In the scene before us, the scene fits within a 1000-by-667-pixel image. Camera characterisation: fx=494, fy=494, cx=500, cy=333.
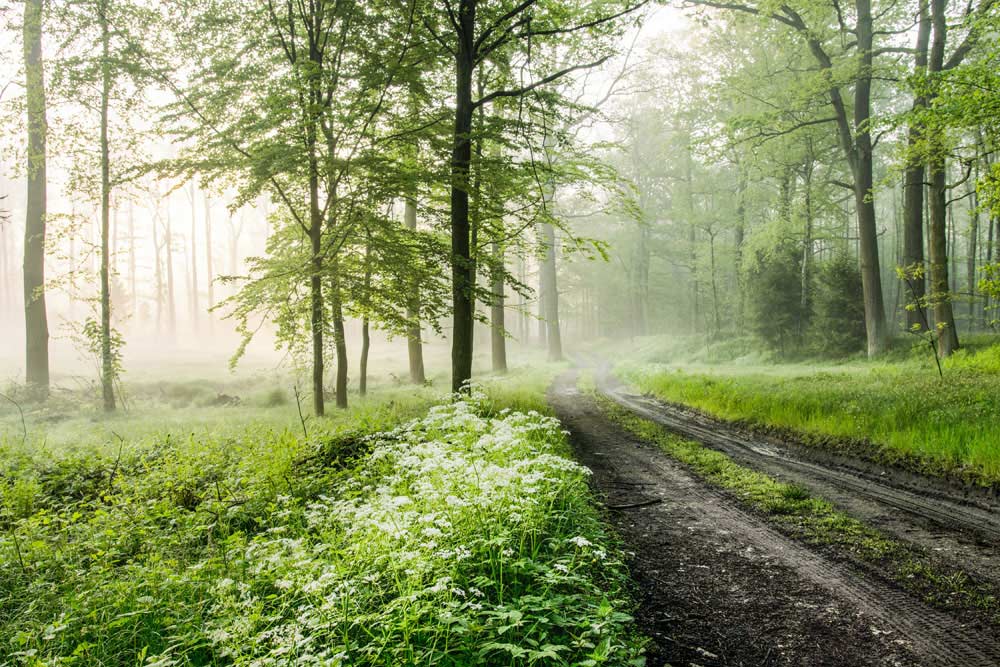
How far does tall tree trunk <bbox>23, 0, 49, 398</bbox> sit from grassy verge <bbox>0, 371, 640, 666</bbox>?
1172 centimetres

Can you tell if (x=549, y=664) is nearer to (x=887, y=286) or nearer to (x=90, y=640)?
(x=90, y=640)

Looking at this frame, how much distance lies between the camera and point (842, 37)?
61.2 feet

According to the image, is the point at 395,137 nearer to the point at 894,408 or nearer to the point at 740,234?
the point at 894,408

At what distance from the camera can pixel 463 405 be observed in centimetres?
836

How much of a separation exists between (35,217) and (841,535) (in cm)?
2247

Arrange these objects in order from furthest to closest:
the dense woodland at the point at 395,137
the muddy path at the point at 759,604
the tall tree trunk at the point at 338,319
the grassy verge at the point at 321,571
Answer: the tall tree trunk at the point at 338,319 → the dense woodland at the point at 395,137 → the muddy path at the point at 759,604 → the grassy verge at the point at 321,571

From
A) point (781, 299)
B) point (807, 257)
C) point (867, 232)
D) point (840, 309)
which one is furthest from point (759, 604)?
point (807, 257)

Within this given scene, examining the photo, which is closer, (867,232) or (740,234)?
(867,232)

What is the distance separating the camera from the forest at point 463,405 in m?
3.58

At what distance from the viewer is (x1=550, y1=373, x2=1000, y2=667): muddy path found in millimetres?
3258

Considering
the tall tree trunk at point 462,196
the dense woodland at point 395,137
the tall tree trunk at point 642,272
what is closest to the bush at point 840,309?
the dense woodland at point 395,137

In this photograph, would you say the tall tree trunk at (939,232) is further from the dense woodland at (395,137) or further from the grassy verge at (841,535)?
the grassy verge at (841,535)

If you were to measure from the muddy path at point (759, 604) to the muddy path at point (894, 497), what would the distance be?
1.09m

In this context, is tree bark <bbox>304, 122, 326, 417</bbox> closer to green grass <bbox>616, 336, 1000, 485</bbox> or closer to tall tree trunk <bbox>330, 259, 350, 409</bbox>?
tall tree trunk <bbox>330, 259, 350, 409</bbox>
